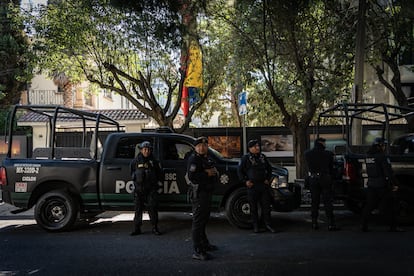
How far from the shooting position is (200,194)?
5.88 meters

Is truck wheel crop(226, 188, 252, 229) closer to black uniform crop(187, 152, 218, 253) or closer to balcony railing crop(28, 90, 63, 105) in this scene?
black uniform crop(187, 152, 218, 253)

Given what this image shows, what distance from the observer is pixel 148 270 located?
209 inches

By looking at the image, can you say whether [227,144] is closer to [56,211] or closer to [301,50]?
[301,50]

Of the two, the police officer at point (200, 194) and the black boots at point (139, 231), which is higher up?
the police officer at point (200, 194)

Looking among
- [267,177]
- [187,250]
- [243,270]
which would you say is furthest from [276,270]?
[267,177]

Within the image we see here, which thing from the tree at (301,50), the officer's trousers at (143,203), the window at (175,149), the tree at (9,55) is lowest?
the officer's trousers at (143,203)

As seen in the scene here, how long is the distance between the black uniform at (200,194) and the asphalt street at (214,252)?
32 cm

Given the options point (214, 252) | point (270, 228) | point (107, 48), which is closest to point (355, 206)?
point (270, 228)

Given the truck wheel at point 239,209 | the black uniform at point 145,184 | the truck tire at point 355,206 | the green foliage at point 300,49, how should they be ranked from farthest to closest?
1. the green foliage at point 300,49
2. the truck tire at point 355,206
3. the truck wheel at point 239,209
4. the black uniform at point 145,184

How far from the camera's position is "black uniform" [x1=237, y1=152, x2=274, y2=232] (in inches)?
287

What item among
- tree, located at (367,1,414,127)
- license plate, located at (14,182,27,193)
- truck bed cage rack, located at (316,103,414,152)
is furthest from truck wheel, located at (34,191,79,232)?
tree, located at (367,1,414,127)

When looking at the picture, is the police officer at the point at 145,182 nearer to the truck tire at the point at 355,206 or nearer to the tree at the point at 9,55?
the truck tire at the point at 355,206

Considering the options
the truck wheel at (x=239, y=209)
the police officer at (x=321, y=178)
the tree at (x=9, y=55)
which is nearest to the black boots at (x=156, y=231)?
the truck wheel at (x=239, y=209)

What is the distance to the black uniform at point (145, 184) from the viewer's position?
7.18 meters
